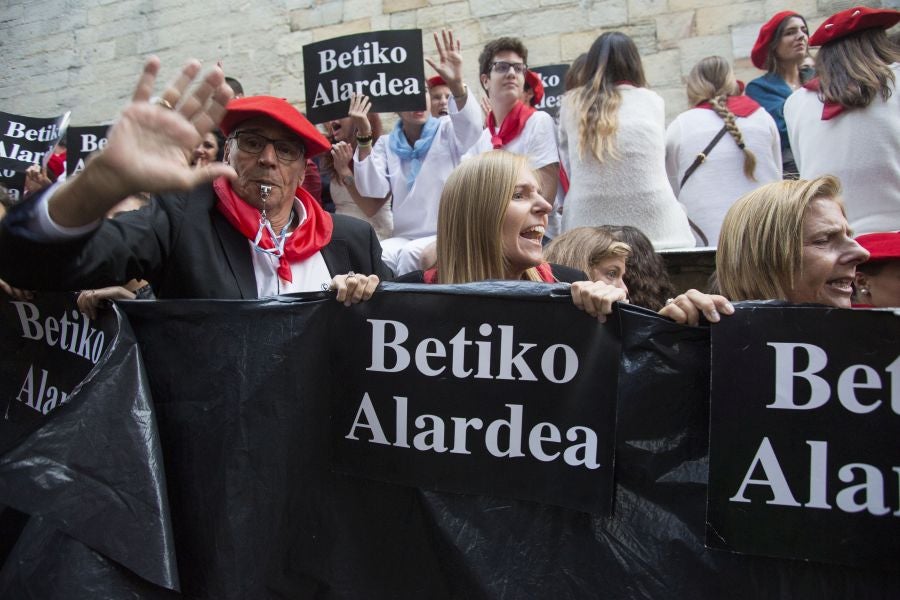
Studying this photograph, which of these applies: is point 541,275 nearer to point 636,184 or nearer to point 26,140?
point 636,184

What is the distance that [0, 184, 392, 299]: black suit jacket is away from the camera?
2186 millimetres

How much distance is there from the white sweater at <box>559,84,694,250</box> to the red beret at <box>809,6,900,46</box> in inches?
35.6

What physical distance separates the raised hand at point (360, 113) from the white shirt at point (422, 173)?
0.46 ft

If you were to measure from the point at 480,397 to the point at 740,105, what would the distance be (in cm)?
360

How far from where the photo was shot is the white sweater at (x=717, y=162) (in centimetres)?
501

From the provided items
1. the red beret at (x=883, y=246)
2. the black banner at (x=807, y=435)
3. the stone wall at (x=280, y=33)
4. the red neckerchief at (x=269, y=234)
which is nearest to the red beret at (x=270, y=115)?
the red neckerchief at (x=269, y=234)

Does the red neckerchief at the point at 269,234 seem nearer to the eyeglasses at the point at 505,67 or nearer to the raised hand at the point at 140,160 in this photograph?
the raised hand at the point at 140,160

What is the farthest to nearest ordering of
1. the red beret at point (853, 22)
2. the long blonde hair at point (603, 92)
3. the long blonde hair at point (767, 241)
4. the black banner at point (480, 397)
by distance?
the long blonde hair at point (603, 92)
the red beret at point (853, 22)
the long blonde hair at point (767, 241)
the black banner at point (480, 397)

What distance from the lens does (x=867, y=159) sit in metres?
4.16

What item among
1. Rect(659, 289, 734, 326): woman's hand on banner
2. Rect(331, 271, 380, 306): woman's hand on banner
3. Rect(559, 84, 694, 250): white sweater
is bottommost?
Rect(659, 289, 734, 326): woman's hand on banner

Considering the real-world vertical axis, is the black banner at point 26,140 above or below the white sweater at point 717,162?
above

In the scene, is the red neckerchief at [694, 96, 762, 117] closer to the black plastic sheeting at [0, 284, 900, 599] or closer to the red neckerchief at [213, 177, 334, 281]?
the red neckerchief at [213, 177, 334, 281]

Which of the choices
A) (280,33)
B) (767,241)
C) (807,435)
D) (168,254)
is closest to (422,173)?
(168,254)

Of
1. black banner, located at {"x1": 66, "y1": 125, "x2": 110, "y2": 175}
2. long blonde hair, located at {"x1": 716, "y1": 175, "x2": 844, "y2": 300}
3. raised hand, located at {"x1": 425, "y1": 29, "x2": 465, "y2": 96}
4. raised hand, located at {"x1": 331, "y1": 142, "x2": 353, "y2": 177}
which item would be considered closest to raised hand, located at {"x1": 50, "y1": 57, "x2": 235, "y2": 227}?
long blonde hair, located at {"x1": 716, "y1": 175, "x2": 844, "y2": 300}
